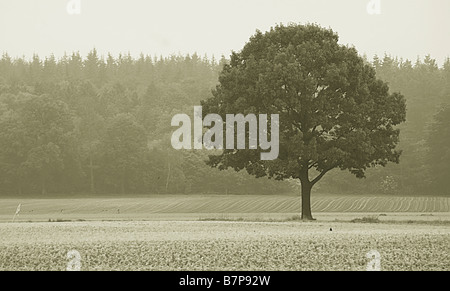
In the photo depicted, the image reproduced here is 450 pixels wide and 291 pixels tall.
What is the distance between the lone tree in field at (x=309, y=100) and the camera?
2405 inches

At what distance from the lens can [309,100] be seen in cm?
6147

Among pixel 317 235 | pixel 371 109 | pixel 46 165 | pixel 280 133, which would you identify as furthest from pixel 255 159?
pixel 46 165

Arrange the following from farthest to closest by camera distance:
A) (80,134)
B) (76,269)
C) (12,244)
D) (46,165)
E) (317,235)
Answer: (80,134), (46,165), (317,235), (12,244), (76,269)

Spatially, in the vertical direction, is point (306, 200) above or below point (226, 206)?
above

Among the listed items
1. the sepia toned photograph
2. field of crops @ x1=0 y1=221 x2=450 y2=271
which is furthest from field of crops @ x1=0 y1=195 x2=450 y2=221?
field of crops @ x1=0 y1=221 x2=450 y2=271

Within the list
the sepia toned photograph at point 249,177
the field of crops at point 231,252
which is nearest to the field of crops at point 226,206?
the sepia toned photograph at point 249,177

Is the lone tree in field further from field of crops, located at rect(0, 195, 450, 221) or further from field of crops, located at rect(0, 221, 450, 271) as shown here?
field of crops, located at rect(0, 195, 450, 221)

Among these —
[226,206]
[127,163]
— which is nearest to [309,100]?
[226,206]

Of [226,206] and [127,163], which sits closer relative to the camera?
[226,206]

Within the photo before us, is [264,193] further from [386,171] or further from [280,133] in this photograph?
[280,133]

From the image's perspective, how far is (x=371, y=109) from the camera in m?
62.4

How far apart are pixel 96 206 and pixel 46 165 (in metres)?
35.7

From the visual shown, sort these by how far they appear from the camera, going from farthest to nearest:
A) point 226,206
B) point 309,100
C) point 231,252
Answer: point 226,206
point 309,100
point 231,252

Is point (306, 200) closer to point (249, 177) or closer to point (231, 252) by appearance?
point (231, 252)
